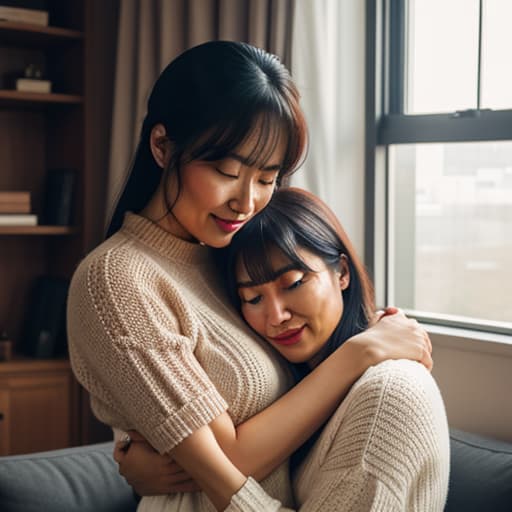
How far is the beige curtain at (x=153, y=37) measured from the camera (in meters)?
2.88

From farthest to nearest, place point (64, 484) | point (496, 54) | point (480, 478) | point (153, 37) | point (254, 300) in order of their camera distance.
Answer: point (153, 37) → point (496, 54) → point (64, 484) → point (480, 478) → point (254, 300)

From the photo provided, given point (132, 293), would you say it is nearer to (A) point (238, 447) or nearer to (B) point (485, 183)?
(A) point (238, 447)

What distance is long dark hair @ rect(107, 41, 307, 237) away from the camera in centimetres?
144

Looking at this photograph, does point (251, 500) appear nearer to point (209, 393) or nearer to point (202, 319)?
point (209, 393)

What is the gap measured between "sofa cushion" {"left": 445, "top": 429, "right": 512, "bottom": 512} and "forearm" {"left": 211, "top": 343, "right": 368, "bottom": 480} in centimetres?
53

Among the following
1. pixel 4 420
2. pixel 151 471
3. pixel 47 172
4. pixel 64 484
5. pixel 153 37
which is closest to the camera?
pixel 151 471

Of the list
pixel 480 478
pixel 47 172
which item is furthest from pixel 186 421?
pixel 47 172

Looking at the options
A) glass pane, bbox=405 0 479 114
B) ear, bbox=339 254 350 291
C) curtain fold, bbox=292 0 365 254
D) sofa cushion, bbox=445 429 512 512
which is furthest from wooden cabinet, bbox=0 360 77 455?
ear, bbox=339 254 350 291

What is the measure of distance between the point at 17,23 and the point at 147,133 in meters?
1.86

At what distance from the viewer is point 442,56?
2.70 metres

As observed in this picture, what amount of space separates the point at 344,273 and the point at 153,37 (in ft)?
6.28

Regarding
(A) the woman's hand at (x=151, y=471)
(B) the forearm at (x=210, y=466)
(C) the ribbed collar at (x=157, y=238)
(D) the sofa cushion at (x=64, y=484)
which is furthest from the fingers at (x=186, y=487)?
(D) the sofa cushion at (x=64, y=484)

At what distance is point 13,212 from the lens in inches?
128

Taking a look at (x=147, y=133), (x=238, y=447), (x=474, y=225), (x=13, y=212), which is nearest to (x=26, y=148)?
(x=13, y=212)
